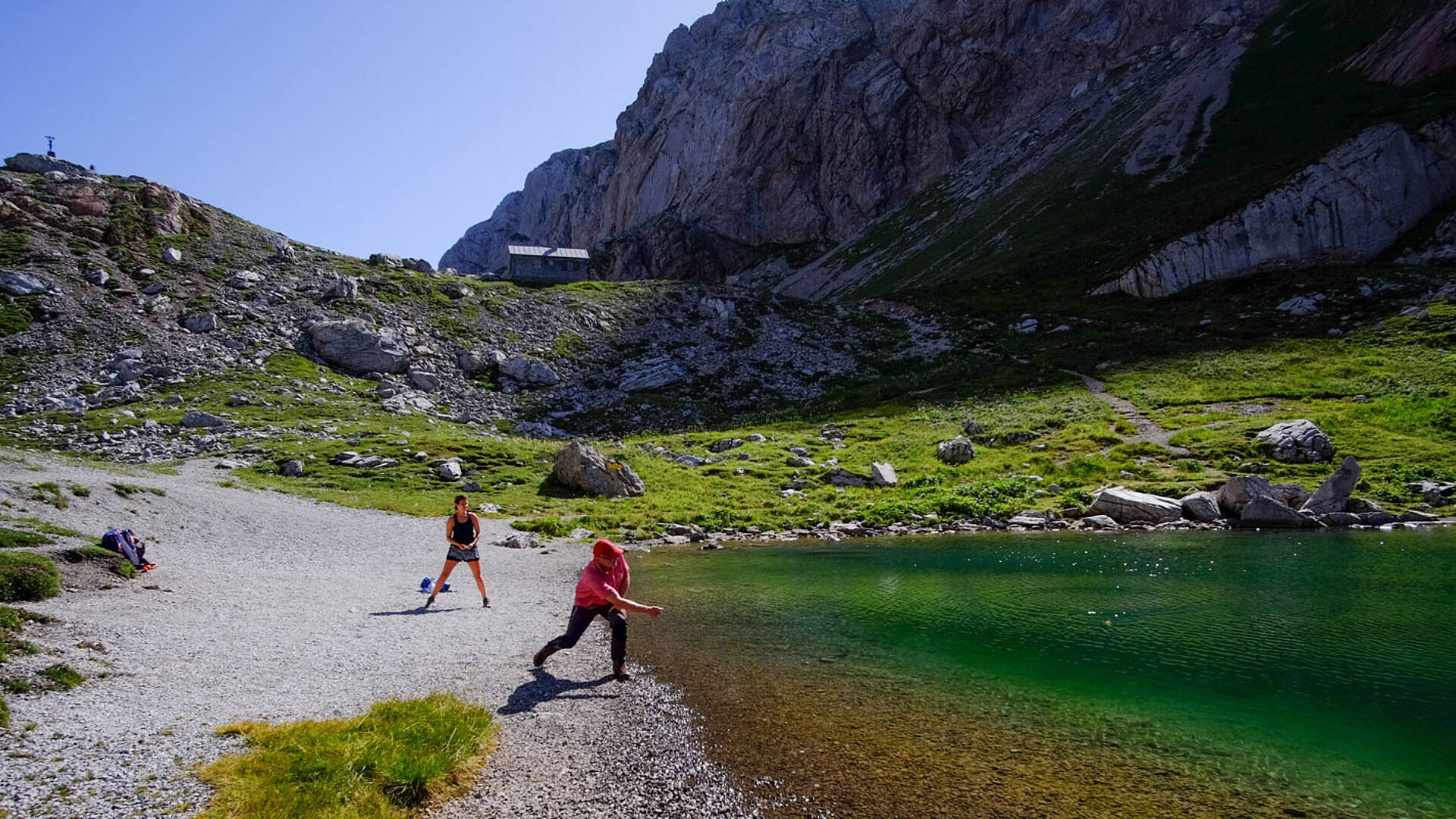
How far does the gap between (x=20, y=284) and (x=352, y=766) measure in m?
73.4

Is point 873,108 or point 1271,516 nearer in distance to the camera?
point 1271,516

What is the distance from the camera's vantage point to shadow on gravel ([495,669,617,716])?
1189 cm

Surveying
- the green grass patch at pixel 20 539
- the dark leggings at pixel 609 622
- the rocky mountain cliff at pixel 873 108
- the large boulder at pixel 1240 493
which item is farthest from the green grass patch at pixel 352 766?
the rocky mountain cliff at pixel 873 108

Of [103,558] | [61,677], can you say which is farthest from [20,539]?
[61,677]

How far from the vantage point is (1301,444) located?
39.2m

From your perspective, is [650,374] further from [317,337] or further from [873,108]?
[873,108]

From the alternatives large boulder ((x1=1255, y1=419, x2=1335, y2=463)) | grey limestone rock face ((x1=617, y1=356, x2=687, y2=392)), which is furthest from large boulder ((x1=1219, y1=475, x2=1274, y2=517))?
grey limestone rock face ((x1=617, y1=356, x2=687, y2=392))

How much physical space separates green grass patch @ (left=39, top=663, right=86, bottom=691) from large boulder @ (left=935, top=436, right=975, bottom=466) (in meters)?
42.9

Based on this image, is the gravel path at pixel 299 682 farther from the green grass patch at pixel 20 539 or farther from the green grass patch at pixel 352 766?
the green grass patch at pixel 20 539

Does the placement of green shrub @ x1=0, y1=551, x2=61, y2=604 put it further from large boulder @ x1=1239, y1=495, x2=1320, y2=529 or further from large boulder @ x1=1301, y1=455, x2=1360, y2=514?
large boulder @ x1=1301, y1=455, x2=1360, y2=514

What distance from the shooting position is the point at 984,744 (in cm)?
1048

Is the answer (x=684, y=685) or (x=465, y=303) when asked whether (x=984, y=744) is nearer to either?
(x=684, y=685)

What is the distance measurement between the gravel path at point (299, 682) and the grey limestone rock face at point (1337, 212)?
295 ft

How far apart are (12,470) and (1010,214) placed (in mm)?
136447
